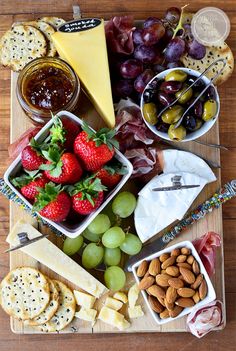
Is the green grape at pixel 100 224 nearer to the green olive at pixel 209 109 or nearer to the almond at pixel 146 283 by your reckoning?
the almond at pixel 146 283

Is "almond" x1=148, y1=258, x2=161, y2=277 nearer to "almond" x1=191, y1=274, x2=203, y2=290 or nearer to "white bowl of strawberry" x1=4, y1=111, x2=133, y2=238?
"almond" x1=191, y1=274, x2=203, y2=290

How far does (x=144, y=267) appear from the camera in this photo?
1158 mm

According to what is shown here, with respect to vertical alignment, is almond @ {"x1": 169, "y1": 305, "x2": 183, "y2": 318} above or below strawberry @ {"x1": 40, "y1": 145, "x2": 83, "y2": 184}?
below

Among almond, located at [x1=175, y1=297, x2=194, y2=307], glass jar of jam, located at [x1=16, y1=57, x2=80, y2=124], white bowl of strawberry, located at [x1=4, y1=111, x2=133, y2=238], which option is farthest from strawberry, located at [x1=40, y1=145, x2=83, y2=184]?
almond, located at [x1=175, y1=297, x2=194, y2=307]

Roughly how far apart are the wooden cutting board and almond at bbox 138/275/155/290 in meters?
0.07

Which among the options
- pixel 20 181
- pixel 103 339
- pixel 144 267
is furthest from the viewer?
pixel 103 339

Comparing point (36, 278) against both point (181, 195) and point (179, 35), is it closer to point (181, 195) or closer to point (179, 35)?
point (181, 195)

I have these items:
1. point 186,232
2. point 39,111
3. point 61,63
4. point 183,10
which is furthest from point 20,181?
point 183,10

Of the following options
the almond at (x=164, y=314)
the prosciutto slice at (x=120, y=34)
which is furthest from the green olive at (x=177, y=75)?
the almond at (x=164, y=314)

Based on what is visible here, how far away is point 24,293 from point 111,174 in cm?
34

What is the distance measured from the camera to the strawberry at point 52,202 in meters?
1.02

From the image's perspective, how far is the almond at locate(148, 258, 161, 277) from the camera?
1.15 meters

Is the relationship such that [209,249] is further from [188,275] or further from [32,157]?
[32,157]

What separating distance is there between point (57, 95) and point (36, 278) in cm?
38
